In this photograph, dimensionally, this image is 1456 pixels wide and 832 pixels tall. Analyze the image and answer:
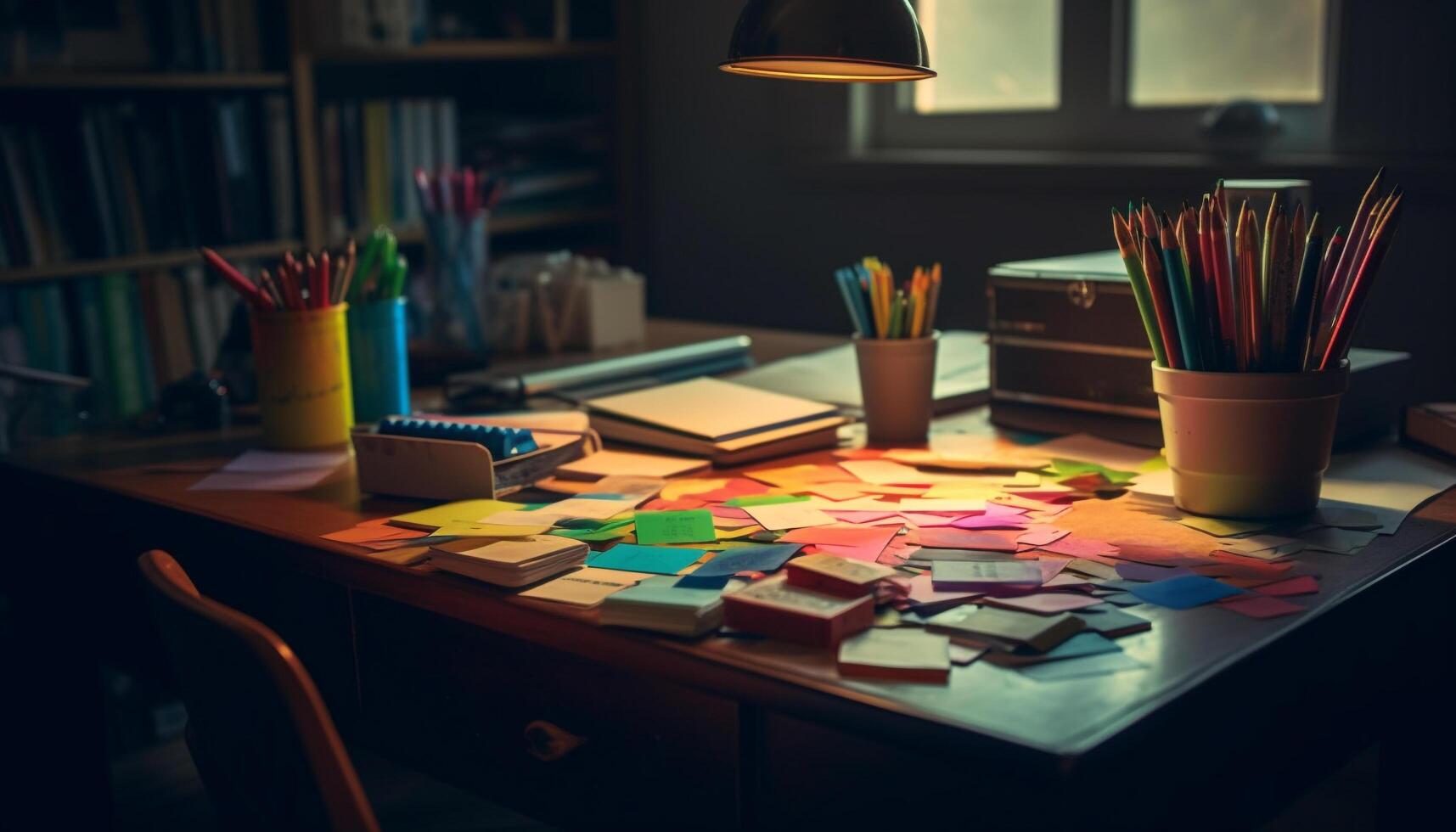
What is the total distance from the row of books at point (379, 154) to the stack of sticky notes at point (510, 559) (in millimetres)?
1969

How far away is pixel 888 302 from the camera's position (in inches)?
53.9

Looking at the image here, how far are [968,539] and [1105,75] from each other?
184 cm

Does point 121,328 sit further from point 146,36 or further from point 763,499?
point 763,499

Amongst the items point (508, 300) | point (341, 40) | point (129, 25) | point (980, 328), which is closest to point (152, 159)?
point (129, 25)

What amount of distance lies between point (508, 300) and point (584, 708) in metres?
1.11

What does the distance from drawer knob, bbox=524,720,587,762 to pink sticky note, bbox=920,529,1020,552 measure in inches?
11.3

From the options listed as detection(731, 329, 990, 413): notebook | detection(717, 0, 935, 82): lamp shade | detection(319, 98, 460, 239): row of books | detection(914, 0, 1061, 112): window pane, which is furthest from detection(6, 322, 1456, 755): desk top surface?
detection(914, 0, 1061, 112): window pane

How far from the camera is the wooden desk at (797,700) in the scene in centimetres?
71

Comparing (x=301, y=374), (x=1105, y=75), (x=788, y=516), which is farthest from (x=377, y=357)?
(x=1105, y=75)

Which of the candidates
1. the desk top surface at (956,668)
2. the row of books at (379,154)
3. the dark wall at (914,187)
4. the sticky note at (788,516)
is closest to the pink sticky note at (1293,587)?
the desk top surface at (956,668)

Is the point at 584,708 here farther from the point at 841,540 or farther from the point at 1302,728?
the point at 1302,728

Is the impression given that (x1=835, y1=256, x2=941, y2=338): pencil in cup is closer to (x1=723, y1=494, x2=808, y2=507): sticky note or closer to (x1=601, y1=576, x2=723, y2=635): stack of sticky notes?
(x1=723, y1=494, x2=808, y2=507): sticky note

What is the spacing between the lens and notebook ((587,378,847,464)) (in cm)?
130

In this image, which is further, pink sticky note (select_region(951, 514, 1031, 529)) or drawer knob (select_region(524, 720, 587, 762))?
pink sticky note (select_region(951, 514, 1031, 529))
